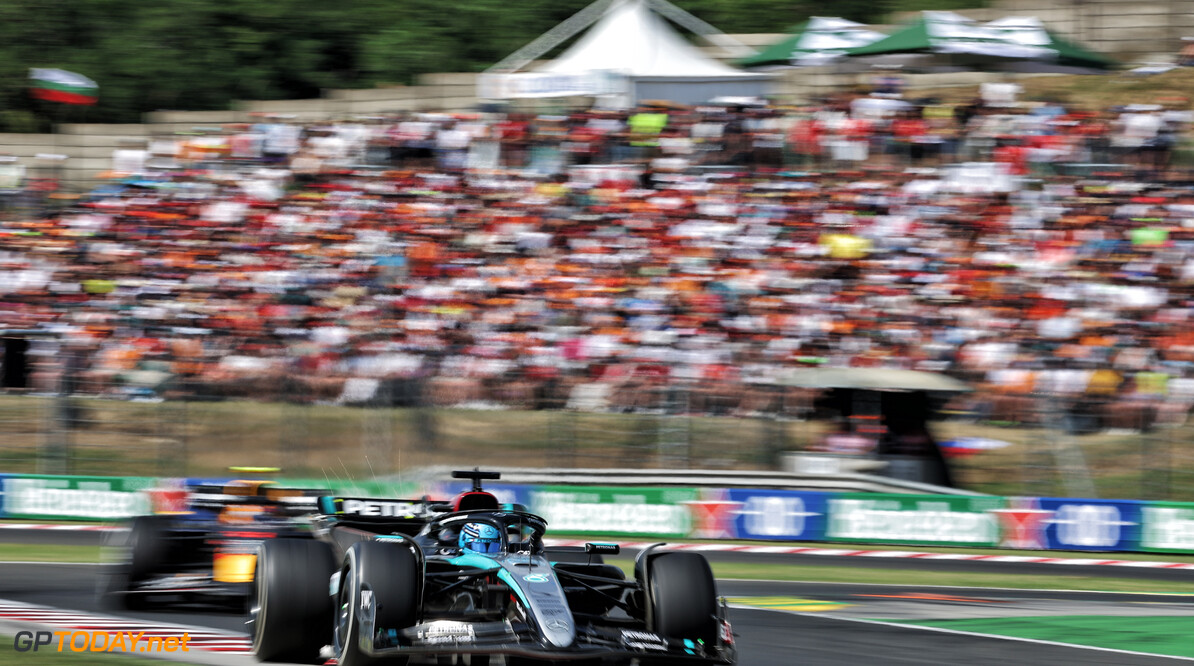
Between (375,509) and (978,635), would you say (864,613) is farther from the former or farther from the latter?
(375,509)

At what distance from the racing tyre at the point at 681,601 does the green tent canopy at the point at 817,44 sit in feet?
58.9

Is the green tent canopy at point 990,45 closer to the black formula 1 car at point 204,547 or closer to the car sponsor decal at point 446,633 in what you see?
the black formula 1 car at point 204,547

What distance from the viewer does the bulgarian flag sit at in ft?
90.1

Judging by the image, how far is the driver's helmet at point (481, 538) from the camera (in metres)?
8.09

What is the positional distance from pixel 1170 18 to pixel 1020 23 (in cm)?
303

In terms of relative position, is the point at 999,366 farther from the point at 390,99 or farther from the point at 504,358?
the point at 390,99

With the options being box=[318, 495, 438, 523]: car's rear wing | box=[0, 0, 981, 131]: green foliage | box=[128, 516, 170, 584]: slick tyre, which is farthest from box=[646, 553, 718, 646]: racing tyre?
box=[0, 0, 981, 131]: green foliage

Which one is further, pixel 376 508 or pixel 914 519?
pixel 914 519

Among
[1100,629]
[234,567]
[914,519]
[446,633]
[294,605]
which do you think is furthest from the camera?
[914,519]

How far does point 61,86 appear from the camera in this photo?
90.5 ft

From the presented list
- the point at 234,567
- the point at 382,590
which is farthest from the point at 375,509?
the point at 382,590

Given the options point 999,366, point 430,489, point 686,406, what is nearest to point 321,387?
point 430,489

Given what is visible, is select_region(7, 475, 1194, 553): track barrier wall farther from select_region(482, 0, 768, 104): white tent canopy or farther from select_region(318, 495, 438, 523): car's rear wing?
select_region(482, 0, 768, 104): white tent canopy

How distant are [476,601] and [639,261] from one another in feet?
42.9
